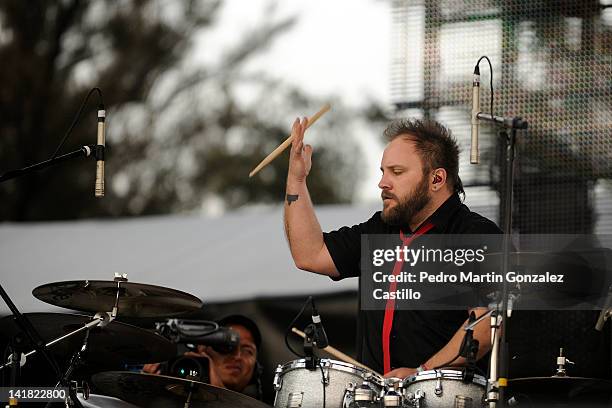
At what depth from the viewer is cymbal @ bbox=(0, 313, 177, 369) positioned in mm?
5801

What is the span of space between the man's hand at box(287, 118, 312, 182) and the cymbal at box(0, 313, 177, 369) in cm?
101

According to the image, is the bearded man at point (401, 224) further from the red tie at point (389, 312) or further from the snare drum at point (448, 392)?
the snare drum at point (448, 392)

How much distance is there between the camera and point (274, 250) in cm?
880

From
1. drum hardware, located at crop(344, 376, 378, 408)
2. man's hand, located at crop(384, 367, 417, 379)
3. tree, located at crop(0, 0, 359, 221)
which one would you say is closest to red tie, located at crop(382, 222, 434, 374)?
man's hand, located at crop(384, 367, 417, 379)

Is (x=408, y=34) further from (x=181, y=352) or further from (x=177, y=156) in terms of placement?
(x=177, y=156)

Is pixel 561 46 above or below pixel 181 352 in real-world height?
above

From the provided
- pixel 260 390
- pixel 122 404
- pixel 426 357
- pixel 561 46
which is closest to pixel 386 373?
pixel 426 357

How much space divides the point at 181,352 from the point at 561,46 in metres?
2.82

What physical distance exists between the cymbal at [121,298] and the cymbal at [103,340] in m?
0.08

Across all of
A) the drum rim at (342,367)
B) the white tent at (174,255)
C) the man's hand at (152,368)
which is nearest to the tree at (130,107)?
the white tent at (174,255)

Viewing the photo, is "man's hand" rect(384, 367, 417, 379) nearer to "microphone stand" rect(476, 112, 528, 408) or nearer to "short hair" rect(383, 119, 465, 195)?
"microphone stand" rect(476, 112, 528, 408)

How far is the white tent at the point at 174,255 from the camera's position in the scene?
27.5ft

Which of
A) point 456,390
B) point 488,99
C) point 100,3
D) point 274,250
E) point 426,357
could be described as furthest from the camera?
point 100,3

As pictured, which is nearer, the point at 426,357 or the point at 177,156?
the point at 426,357
